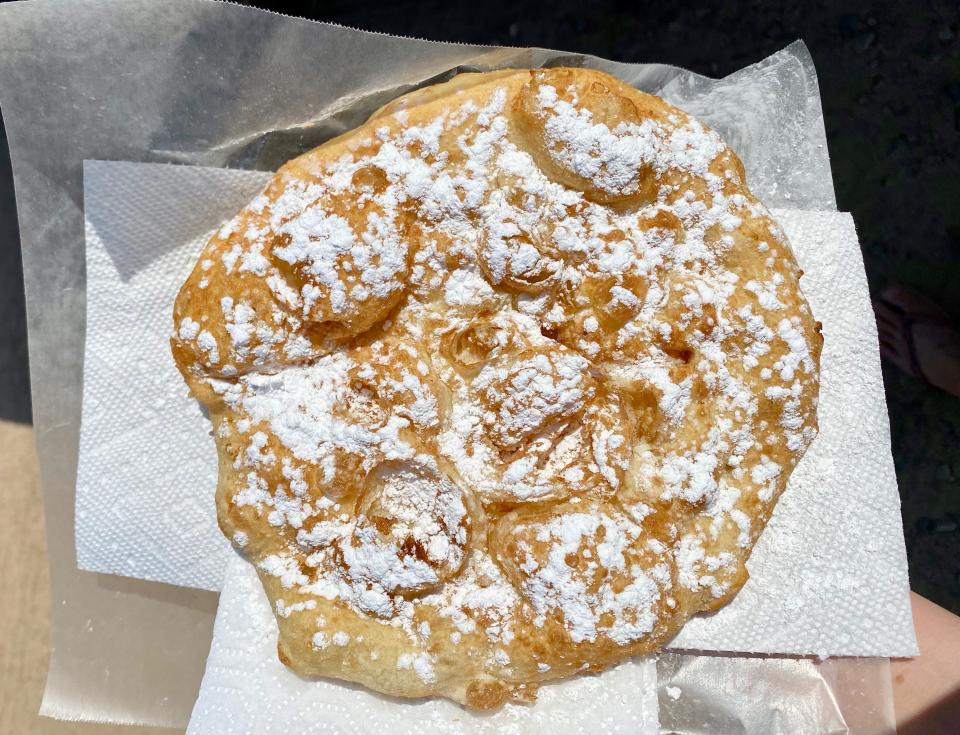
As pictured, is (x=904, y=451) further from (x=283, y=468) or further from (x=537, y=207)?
(x=283, y=468)

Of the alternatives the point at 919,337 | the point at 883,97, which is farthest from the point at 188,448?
the point at 883,97

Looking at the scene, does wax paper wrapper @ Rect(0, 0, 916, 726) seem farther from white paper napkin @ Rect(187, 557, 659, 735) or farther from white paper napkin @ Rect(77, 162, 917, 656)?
white paper napkin @ Rect(187, 557, 659, 735)

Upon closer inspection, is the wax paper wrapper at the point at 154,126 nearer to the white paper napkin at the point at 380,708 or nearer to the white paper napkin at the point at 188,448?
the white paper napkin at the point at 188,448

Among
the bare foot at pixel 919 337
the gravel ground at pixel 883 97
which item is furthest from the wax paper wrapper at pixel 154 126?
the bare foot at pixel 919 337

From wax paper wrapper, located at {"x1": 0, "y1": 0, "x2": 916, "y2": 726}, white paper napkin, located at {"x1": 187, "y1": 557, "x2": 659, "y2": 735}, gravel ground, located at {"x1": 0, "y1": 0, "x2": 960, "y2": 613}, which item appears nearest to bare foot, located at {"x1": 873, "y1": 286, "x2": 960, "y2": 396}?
gravel ground, located at {"x1": 0, "y1": 0, "x2": 960, "y2": 613}

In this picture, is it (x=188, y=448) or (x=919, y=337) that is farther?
(x=919, y=337)

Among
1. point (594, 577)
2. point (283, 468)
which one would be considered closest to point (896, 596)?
point (594, 577)

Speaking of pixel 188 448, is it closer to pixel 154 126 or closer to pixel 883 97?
pixel 154 126
